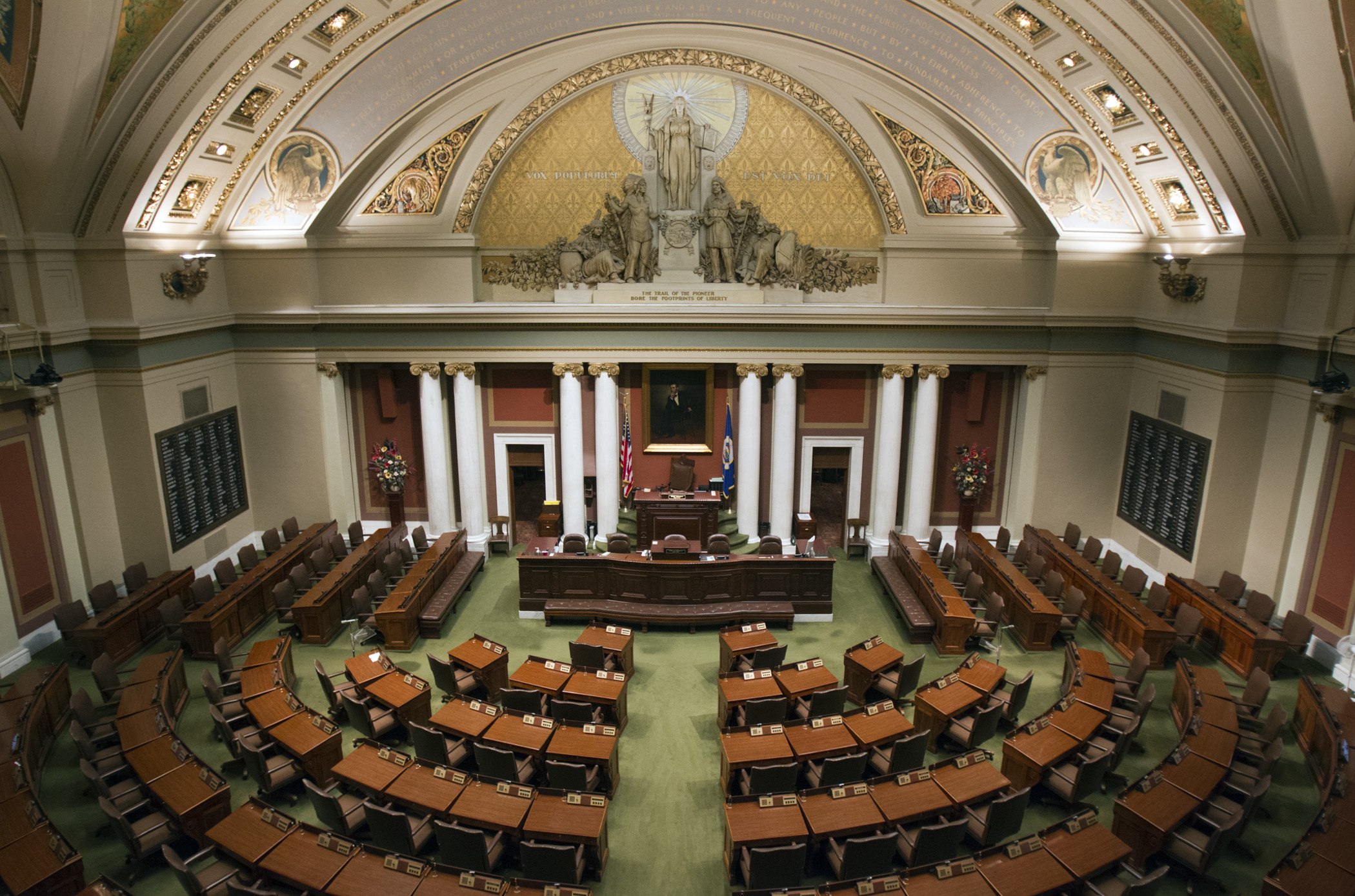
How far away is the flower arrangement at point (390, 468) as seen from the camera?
58.6 ft

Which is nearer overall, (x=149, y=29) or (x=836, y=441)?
(x=149, y=29)

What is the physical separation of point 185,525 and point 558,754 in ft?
33.7

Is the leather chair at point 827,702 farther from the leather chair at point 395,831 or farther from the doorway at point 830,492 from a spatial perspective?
the doorway at point 830,492

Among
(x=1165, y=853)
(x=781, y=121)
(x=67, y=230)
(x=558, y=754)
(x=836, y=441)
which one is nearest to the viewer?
(x=1165, y=853)

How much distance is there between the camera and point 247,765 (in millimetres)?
9945

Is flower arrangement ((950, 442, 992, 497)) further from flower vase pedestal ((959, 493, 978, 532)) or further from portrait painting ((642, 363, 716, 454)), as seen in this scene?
portrait painting ((642, 363, 716, 454))

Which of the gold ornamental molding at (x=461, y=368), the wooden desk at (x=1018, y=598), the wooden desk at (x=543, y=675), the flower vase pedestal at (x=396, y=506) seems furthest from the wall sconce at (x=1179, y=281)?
the flower vase pedestal at (x=396, y=506)

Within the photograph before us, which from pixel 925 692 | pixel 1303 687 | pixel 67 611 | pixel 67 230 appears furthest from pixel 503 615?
pixel 1303 687

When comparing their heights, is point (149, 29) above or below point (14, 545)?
above

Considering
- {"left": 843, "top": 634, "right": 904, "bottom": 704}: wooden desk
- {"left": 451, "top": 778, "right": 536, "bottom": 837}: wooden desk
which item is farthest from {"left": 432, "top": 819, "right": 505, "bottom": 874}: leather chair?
{"left": 843, "top": 634, "right": 904, "bottom": 704}: wooden desk

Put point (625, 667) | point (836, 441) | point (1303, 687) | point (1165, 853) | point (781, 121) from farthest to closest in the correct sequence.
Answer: point (836, 441), point (781, 121), point (625, 667), point (1303, 687), point (1165, 853)

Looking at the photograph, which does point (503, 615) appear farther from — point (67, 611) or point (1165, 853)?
point (1165, 853)

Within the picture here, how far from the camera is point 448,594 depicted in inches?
607

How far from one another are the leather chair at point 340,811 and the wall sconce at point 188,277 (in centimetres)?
→ 1047
